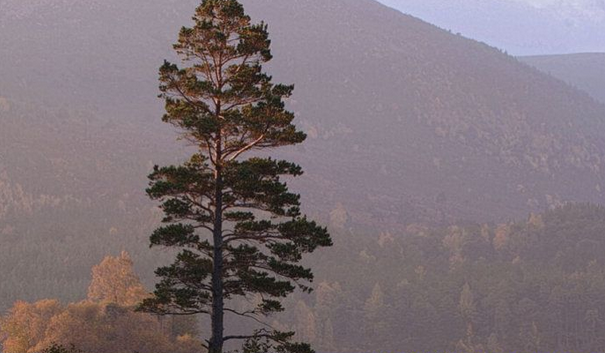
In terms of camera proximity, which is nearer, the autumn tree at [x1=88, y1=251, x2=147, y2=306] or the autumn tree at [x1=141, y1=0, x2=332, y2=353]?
the autumn tree at [x1=141, y1=0, x2=332, y2=353]

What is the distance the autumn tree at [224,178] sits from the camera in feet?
86.3

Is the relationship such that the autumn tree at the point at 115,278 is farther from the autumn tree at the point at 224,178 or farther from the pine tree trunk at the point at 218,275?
the pine tree trunk at the point at 218,275

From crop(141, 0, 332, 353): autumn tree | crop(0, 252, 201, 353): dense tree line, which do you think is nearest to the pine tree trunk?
crop(141, 0, 332, 353): autumn tree

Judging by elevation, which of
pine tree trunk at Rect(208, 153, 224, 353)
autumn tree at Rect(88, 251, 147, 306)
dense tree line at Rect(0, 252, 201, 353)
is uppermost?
autumn tree at Rect(88, 251, 147, 306)

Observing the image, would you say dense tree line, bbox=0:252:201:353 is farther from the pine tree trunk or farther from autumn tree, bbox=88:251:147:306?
the pine tree trunk

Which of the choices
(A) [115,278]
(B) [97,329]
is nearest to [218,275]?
(B) [97,329]

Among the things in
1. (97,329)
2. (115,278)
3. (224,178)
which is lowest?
(224,178)

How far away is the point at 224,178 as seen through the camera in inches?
1045

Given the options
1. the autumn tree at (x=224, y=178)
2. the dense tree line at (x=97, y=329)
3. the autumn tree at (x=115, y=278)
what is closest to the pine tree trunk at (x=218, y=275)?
the autumn tree at (x=224, y=178)

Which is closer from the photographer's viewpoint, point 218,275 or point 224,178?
point 218,275

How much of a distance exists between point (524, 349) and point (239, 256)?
158 meters

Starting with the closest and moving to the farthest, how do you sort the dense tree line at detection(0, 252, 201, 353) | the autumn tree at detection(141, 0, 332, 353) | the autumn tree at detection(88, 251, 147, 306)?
1. the autumn tree at detection(141, 0, 332, 353)
2. the dense tree line at detection(0, 252, 201, 353)
3. the autumn tree at detection(88, 251, 147, 306)

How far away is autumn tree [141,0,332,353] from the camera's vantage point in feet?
86.3

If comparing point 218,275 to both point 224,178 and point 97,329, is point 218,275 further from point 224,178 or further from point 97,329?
point 97,329
